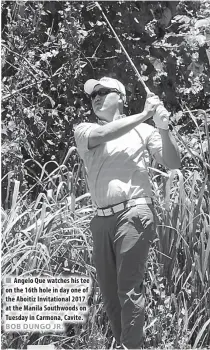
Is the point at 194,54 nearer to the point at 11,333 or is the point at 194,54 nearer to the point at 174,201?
the point at 174,201

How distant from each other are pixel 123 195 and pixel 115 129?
356 millimetres

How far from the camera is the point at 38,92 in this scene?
22.8ft

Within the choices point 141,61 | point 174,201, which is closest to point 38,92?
point 141,61

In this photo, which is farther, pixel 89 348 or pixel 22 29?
pixel 22 29

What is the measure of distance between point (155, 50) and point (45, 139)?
4.19ft

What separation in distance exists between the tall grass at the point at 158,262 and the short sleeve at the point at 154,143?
803mm

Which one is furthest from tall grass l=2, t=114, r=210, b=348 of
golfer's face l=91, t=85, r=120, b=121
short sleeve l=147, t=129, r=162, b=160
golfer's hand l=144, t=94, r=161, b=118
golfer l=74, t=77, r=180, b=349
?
golfer's hand l=144, t=94, r=161, b=118

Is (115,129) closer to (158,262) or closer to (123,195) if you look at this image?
(123,195)

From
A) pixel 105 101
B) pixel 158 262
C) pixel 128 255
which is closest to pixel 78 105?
pixel 158 262

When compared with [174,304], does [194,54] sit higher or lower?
higher

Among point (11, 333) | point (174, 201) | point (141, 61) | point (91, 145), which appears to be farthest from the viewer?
point (141, 61)

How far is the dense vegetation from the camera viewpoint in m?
4.98

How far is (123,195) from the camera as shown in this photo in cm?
404

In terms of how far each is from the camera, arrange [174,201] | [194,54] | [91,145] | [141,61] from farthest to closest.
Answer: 1. [141,61]
2. [194,54]
3. [174,201]
4. [91,145]
